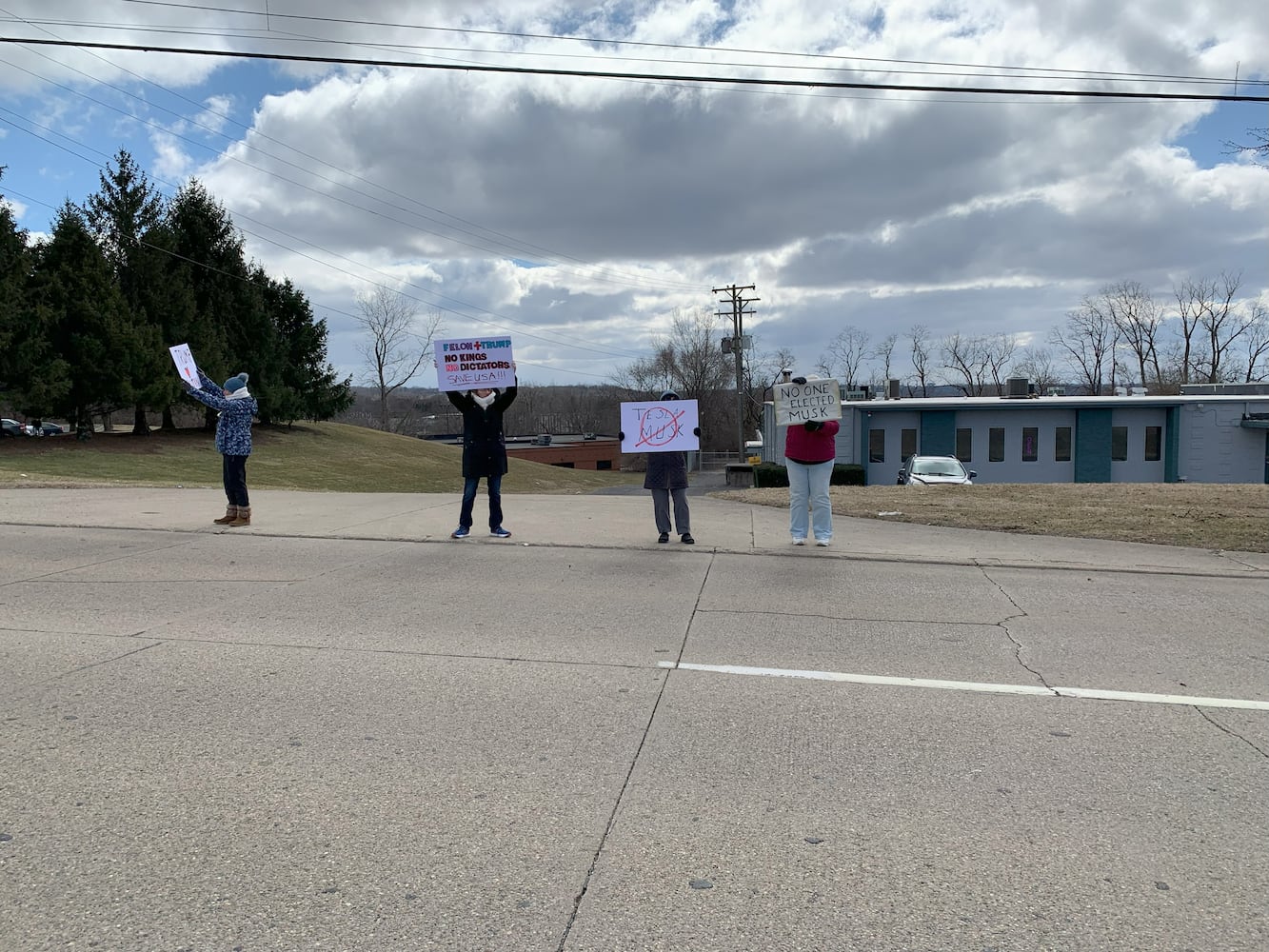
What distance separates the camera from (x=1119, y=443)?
36188mm

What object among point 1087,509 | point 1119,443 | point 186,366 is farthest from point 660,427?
point 1119,443

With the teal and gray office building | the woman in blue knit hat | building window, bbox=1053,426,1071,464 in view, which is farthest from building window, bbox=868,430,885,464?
the woman in blue knit hat

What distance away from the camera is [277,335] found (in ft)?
143

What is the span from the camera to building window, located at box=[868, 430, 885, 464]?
37.4m

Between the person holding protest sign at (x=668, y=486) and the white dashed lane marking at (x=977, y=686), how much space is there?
454 centimetres

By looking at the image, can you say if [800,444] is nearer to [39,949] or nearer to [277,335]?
[39,949]

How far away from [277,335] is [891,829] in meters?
44.9

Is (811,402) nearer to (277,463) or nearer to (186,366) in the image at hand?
(186,366)

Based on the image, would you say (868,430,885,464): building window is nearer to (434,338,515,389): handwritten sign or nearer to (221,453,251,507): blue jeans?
(434,338,515,389): handwritten sign

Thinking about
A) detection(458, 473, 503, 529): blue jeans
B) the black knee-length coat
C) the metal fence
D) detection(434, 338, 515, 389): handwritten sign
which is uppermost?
detection(434, 338, 515, 389): handwritten sign

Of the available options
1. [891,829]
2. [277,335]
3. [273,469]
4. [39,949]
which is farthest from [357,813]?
[277,335]

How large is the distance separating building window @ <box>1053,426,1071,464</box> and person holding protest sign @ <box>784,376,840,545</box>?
30302 millimetres

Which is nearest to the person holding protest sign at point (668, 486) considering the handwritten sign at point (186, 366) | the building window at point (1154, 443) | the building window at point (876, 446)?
the handwritten sign at point (186, 366)

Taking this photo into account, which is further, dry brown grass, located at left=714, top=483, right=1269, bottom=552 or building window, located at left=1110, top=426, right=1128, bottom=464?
building window, located at left=1110, top=426, right=1128, bottom=464
